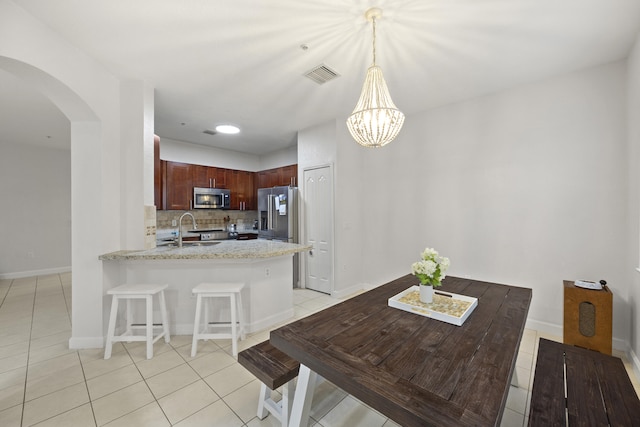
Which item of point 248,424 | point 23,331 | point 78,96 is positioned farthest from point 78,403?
point 78,96

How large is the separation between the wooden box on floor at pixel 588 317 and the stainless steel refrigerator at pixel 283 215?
3518 mm

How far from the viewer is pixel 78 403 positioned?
187cm

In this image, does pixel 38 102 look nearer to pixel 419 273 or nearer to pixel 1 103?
pixel 1 103

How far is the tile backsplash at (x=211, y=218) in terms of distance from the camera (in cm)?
520

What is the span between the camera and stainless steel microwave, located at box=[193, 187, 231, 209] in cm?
512

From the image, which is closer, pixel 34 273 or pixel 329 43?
pixel 329 43

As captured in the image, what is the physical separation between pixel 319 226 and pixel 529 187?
2.78 metres

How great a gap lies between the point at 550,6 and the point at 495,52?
0.54 meters

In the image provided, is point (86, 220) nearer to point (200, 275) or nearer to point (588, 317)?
point (200, 275)

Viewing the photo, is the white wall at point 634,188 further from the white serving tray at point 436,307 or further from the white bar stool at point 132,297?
the white bar stool at point 132,297

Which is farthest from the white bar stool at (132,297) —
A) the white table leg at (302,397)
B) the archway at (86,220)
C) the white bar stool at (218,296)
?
the white table leg at (302,397)

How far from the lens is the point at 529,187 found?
2.97 metres

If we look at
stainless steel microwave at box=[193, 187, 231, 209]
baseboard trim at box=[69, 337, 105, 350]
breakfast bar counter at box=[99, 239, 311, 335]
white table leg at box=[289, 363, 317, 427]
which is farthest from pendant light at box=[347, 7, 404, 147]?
stainless steel microwave at box=[193, 187, 231, 209]

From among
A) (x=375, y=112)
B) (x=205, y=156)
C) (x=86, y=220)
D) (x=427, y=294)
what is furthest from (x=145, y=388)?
(x=205, y=156)
